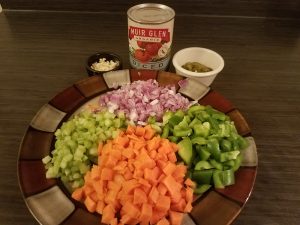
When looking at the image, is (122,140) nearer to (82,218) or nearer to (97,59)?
(82,218)

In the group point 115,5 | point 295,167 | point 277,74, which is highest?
point 115,5

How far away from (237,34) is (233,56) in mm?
204

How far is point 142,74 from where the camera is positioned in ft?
3.64

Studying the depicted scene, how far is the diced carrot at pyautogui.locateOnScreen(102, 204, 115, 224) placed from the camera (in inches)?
27.6

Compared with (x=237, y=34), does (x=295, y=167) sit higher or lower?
lower

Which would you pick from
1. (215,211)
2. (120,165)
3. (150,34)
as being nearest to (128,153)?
(120,165)

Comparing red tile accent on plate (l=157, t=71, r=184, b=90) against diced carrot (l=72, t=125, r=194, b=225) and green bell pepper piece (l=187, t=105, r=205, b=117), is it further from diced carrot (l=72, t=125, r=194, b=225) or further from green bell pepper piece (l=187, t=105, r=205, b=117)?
diced carrot (l=72, t=125, r=194, b=225)

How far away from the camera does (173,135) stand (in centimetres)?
86

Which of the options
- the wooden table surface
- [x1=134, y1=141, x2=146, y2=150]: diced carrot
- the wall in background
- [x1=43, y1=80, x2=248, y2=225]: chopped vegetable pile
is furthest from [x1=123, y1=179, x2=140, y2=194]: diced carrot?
the wall in background

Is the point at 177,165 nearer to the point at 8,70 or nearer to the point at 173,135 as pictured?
the point at 173,135

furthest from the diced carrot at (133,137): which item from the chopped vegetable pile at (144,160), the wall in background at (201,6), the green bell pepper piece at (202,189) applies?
the wall in background at (201,6)

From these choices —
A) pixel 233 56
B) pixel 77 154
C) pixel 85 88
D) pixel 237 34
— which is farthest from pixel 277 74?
pixel 77 154

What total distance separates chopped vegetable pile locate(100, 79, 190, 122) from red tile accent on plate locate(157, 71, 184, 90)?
0.03 meters

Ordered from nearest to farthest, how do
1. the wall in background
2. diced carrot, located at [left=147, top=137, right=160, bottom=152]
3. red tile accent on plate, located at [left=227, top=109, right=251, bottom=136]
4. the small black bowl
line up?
diced carrot, located at [left=147, top=137, right=160, bottom=152] < red tile accent on plate, located at [left=227, top=109, right=251, bottom=136] < the small black bowl < the wall in background
